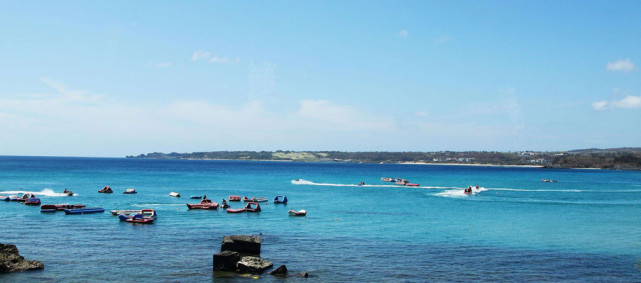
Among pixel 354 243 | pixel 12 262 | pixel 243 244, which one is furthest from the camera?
pixel 354 243

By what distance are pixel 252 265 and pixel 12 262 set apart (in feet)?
48.6

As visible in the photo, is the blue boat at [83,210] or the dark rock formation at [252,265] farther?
the blue boat at [83,210]

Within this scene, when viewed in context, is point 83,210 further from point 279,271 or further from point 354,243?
point 279,271

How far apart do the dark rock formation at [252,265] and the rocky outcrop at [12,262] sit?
12.6 meters

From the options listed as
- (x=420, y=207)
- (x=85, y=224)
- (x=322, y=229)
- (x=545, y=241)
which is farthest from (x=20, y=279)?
(x=420, y=207)

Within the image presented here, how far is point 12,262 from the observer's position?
3116cm

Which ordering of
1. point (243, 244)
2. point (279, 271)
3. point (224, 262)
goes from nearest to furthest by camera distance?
1. point (279, 271)
2. point (224, 262)
3. point (243, 244)

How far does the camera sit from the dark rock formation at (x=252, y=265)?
103 ft

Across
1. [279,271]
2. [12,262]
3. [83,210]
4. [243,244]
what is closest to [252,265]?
[279,271]

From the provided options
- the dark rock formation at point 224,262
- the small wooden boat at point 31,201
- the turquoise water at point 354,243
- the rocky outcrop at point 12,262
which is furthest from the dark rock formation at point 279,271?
the small wooden boat at point 31,201

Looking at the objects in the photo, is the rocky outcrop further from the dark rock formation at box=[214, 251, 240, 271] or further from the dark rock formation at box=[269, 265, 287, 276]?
the dark rock formation at box=[269, 265, 287, 276]

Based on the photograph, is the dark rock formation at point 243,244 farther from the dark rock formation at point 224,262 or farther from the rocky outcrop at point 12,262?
the rocky outcrop at point 12,262

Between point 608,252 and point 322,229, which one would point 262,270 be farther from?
point 608,252

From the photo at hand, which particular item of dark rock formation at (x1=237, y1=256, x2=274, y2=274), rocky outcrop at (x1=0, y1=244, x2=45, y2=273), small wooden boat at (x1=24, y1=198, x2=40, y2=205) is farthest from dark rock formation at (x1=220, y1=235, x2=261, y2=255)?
small wooden boat at (x1=24, y1=198, x2=40, y2=205)
